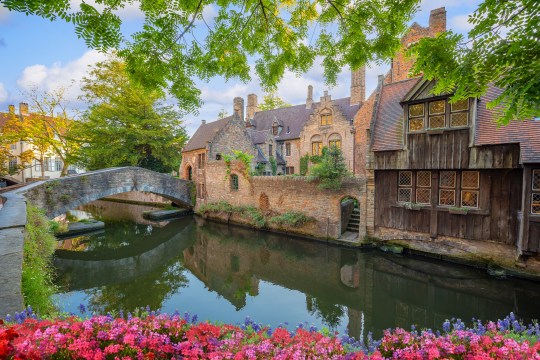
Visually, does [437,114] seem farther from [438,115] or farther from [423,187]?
[423,187]

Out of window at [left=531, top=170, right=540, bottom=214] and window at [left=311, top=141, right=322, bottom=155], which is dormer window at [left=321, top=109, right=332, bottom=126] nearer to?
window at [left=311, top=141, right=322, bottom=155]

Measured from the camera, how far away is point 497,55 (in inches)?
133

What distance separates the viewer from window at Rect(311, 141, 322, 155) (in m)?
25.6

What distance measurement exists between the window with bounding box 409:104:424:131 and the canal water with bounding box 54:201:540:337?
5.45m

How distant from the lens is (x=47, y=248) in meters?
8.70

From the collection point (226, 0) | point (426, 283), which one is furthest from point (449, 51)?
point (426, 283)

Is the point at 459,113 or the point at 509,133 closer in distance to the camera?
the point at 509,133

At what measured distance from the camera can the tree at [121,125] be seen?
21.3 m

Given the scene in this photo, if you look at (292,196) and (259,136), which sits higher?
(259,136)

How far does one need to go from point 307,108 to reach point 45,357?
103 ft

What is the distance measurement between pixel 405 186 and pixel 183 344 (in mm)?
11510

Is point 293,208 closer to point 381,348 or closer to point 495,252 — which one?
point 495,252

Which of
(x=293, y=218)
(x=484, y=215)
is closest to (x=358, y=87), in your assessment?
(x=293, y=218)

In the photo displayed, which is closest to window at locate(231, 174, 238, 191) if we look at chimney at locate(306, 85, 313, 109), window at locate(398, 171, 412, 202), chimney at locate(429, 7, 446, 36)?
window at locate(398, 171, 412, 202)
